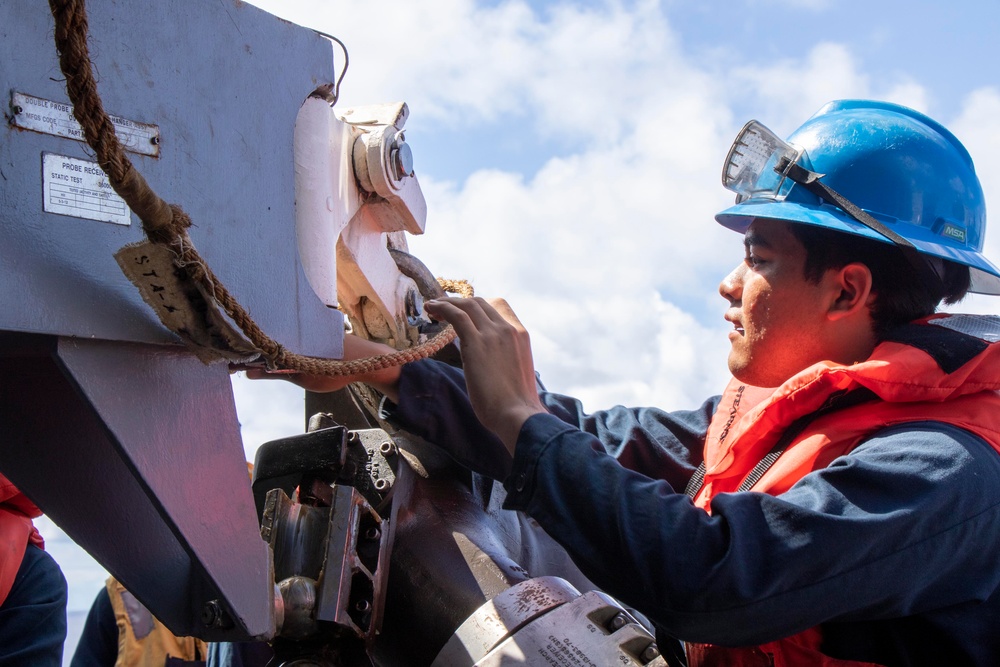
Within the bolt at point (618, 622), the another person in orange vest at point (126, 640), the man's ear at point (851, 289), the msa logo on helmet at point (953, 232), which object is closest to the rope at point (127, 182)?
the bolt at point (618, 622)

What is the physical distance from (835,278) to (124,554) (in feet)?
4.94

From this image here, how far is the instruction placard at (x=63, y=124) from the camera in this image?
1.24 metres

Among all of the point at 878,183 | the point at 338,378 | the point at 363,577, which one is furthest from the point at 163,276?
the point at 878,183

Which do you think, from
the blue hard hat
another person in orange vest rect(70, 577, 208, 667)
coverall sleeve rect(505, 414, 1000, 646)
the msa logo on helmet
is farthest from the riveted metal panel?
another person in orange vest rect(70, 577, 208, 667)

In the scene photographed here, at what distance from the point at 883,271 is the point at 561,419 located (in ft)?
2.53

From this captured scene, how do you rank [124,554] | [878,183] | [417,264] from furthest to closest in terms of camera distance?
[417,264], [878,183], [124,554]

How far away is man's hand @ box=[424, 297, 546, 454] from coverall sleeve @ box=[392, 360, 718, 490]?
35 cm

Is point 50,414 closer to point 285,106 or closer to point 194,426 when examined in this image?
point 194,426

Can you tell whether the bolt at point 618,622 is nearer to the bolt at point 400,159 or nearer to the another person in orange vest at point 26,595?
the bolt at point 400,159

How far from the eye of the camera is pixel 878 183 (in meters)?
2.09

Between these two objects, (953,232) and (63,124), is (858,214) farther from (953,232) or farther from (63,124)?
(63,124)

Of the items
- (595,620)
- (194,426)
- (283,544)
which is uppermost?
(194,426)

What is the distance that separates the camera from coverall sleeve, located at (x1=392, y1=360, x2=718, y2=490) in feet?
7.57

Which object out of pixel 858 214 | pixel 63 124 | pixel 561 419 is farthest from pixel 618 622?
pixel 63 124
